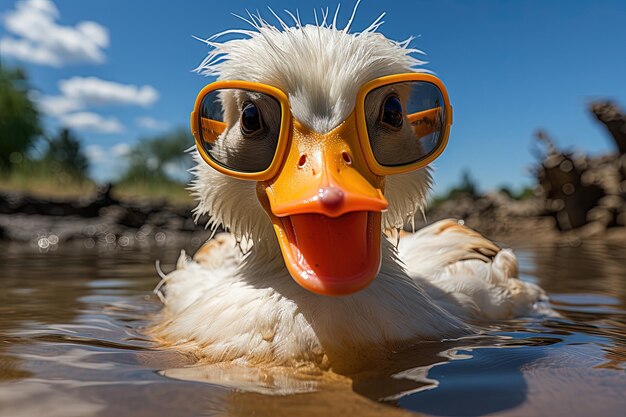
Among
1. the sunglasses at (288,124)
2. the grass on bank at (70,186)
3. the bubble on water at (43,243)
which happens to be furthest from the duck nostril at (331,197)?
the grass on bank at (70,186)

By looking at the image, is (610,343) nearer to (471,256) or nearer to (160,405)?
(471,256)

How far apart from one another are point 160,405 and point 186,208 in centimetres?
1388

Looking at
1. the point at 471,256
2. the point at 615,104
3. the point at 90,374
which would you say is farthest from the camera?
the point at 615,104

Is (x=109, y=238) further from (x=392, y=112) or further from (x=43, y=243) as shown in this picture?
(x=392, y=112)

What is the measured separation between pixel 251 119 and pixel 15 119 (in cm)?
3062

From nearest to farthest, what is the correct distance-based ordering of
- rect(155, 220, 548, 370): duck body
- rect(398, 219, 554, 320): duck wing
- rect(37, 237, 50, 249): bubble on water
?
rect(155, 220, 548, 370): duck body
rect(398, 219, 554, 320): duck wing
rect(37, 237, 50, 249): bubble on water

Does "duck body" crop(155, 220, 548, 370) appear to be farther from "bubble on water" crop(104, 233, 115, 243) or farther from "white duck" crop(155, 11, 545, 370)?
"bubble on water" crop(104, 233, 115, 243)

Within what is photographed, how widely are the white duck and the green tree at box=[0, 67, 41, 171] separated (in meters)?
27.7

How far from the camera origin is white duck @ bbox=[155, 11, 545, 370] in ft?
6.61

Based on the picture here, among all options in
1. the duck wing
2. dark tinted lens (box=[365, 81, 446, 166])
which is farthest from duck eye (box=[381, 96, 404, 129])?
the duck wing

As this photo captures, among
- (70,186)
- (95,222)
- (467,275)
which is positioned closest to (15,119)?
(70,186)

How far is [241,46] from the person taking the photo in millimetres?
2633

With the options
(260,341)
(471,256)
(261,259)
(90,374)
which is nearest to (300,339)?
(260,341)

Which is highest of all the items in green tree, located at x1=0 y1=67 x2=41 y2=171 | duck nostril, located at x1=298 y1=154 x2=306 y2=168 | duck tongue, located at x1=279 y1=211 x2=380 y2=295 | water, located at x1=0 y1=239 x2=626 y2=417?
green tree, located at x1=0 y1=67 x2=41 y2=171
